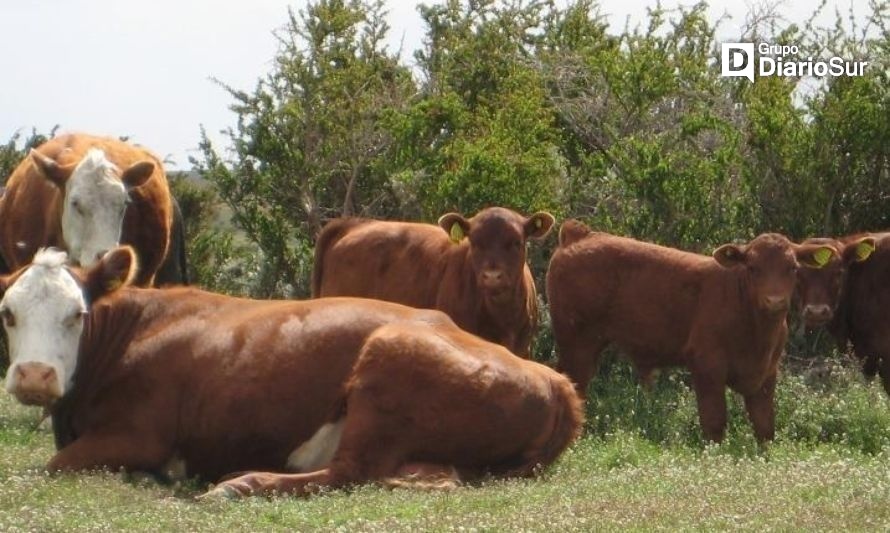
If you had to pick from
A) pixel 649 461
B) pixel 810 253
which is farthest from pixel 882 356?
pixel 649 461

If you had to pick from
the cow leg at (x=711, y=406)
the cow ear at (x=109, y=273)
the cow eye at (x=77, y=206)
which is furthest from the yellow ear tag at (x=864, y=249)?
the cow ear at (x=109, y=273)

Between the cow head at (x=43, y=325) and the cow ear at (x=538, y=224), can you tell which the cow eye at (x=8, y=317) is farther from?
the cow ear at (x=538, y=224)

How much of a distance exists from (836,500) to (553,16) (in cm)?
1506

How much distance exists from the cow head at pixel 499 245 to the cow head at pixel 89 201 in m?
2.53

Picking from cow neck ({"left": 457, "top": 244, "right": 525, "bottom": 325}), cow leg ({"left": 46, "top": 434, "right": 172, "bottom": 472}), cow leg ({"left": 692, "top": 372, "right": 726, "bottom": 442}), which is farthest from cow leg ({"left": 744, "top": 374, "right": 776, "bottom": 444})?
cow leg ({"left": 46, "top": 434, "right": 172, "bottom": 472})

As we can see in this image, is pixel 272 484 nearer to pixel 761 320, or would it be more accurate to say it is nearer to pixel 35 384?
pixel 35 384

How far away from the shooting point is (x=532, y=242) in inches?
675

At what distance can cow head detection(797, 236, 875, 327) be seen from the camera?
1423cm

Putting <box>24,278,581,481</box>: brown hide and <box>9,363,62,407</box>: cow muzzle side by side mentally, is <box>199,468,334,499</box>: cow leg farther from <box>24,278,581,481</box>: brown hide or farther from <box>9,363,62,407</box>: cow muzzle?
<box>9,363,62,407</box>: cow muzzle

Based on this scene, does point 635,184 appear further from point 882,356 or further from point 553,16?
point 553,16

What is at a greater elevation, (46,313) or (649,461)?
(46,313)

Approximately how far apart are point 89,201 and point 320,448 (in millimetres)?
4060

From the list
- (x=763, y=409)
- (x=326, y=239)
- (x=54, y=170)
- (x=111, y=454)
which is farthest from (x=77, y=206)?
(x=763, y=409)

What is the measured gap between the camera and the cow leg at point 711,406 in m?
12.8
